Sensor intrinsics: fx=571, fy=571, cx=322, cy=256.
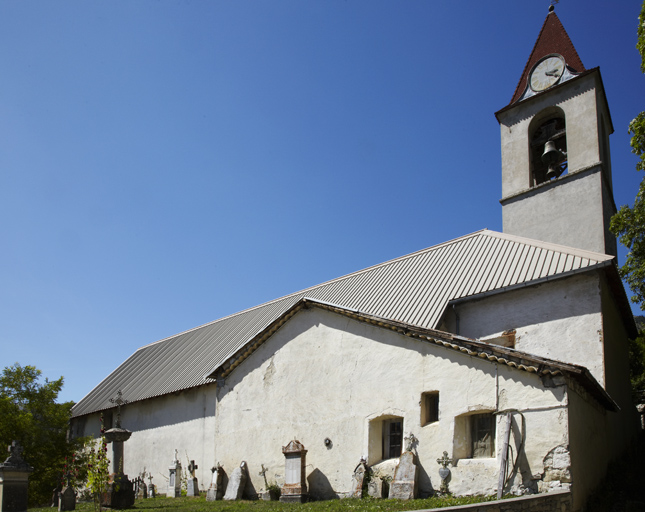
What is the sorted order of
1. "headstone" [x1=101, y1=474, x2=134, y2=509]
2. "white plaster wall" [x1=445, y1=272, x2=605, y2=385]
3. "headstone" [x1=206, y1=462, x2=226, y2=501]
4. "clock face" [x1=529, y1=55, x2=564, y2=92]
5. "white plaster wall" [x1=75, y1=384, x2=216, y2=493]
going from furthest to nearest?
"clock face" [x1=529, y1=55, x2=564, y2=92] → "white plaster wall" [x1=75, y1=384, x2=216, y2=493] → "headstone" [x1=206, y1=462, x2=226, y2=501] → "headstone" [x1=101, y1=474, x2=134, y2=509] → "white plaster wall" [x1=445, y1=272, x2=605, y2=385]

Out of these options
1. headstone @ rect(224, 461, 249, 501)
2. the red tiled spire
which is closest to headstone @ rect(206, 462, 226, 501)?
headstone @ rect(224, 461, 249, 501)

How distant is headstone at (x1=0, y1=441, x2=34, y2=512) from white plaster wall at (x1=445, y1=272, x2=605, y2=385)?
12.0 metres

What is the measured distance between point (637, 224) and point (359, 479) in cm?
1060

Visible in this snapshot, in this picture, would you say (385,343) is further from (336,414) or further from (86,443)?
(86,443)

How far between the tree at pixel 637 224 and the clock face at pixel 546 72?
7144mm

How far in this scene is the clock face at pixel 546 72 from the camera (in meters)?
22.2

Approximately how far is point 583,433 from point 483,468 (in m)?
2.23

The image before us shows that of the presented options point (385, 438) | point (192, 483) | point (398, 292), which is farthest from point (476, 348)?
point (192, 483)

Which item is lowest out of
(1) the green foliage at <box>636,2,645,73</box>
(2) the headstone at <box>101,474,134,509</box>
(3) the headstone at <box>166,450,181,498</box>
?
(3) the headstone at <box>166,450,181,498</box>

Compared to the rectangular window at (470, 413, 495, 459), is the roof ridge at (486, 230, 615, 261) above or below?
above

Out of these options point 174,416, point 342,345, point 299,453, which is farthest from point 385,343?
point 174,416

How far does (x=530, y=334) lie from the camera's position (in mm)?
15664

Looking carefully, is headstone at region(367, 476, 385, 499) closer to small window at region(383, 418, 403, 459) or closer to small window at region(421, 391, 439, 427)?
small window at region(383, 418, 403, 459)

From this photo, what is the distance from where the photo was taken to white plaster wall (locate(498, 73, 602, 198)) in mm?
20219
